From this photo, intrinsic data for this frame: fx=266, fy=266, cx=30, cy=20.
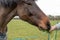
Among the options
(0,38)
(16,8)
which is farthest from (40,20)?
(0,38)

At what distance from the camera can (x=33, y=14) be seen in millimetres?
3314

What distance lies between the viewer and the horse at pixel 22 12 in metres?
3.26

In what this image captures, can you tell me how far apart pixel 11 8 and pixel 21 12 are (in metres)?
0.14

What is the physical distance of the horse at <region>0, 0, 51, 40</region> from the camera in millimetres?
3258

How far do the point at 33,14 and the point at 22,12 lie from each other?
0.46 ft

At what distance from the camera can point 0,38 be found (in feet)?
11.0

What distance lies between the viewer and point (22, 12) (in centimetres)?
329

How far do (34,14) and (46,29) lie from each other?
9.6 inches

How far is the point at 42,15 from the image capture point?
3.23 meters

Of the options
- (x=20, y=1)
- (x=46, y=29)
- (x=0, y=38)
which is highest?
(x=20, y=1)

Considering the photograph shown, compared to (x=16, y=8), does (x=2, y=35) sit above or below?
below

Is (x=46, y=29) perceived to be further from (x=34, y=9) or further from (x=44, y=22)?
(x=34, y=9)

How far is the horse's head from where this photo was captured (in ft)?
10.6

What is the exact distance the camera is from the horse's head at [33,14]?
324 cm
